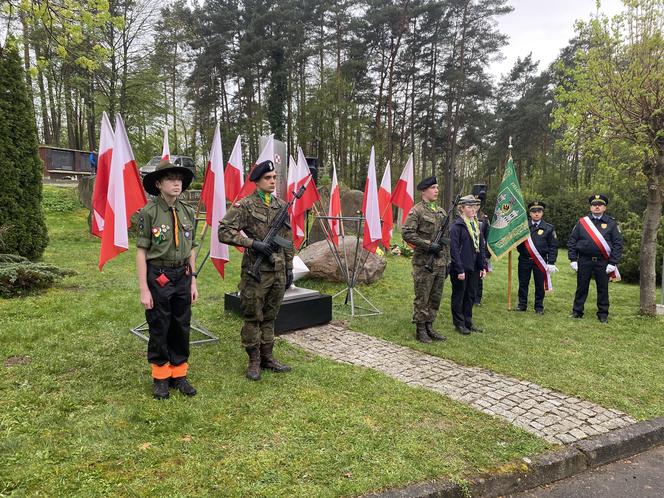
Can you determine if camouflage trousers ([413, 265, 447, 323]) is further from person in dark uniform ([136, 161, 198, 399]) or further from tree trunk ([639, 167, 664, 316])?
tree trunk ([639, 167, 664, 316])

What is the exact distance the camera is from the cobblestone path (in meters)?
3.75

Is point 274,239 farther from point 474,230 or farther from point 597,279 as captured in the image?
point 597,279

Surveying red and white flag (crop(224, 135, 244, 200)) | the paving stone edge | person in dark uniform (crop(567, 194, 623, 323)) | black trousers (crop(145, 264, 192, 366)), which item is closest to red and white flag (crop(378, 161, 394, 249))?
red and white flag (crop(224, 135, 244, 200))

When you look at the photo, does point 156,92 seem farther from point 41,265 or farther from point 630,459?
point 630,459

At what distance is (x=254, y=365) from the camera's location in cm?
439

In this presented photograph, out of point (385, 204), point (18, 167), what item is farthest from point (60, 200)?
point (385, 204)

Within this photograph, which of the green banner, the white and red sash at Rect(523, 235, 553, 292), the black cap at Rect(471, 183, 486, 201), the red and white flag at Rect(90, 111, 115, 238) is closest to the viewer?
the red and white flag at Rect(90, 111, 115, 238)

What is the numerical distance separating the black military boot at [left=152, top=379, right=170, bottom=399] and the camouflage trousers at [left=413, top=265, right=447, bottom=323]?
10.8 feet

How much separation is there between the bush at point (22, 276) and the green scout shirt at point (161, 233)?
166 inches

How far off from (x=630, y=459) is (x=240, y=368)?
3505 millimetres

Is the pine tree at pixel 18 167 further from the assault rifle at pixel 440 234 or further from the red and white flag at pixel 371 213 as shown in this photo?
the assault rifle at pixel 440 234

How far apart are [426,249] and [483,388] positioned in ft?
6.29

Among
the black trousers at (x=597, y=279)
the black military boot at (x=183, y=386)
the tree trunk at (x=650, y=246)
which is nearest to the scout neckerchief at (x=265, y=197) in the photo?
the black military boot at (x=183, y=386)

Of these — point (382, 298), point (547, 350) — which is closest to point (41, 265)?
point (382, 298)
